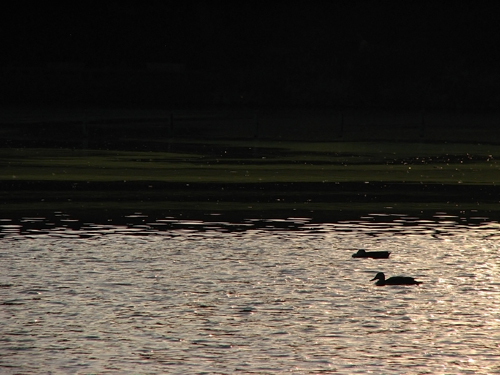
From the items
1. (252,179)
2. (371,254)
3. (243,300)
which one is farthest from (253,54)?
(243,300)

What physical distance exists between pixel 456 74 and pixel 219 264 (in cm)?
9132

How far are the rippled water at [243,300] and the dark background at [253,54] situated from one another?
8610 centimetres

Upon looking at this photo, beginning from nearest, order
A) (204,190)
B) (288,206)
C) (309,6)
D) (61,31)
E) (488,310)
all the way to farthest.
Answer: (488,310)
(288,206)
(204,190)
(61,31)
(309,6)

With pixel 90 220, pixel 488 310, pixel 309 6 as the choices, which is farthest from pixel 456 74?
pixel 488 310

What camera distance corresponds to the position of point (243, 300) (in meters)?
13.7

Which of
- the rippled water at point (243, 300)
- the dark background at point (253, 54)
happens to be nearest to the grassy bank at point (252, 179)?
the rippled water at point (243, 300)

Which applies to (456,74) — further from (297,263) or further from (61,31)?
(297,263)

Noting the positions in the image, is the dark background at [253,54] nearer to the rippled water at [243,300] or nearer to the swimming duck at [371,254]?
the rippled water at [243,300]

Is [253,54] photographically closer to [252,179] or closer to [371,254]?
[252,179]

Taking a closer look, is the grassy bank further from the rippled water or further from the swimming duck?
the swimming duck

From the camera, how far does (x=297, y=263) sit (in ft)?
54.3

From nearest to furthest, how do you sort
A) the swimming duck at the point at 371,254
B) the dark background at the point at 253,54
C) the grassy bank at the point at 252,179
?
1. the swimming duck at the point at 371,254
2. the grassy bank at the point at 252,179
3. the dark background at the point at 253,54

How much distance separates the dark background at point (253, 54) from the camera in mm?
104562

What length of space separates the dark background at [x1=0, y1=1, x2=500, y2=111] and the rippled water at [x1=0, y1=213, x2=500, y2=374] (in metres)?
86.1
